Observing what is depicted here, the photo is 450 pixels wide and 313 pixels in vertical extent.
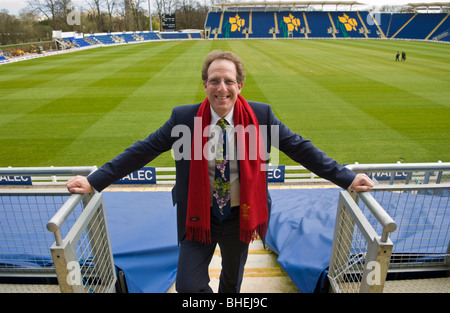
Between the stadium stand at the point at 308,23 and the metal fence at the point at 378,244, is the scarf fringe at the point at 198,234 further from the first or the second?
the stadium stand at the point at 308,23

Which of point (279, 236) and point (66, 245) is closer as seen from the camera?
point (66, 245)

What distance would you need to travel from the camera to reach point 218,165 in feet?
7.53

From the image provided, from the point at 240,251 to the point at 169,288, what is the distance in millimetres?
1383

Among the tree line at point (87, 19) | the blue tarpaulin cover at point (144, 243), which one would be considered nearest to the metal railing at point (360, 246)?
the blue tarpaulin cover at point (144, 243)

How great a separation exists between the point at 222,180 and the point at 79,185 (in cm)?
100

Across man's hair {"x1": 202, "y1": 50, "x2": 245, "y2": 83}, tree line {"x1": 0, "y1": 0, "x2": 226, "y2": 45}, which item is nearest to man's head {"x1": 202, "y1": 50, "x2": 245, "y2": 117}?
man's hair {"x1": 202, "y1": 50, "x2": 245, "y2": 83}

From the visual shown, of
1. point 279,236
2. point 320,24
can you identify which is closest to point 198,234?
point 279,236

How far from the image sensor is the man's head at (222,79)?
2.18 metres

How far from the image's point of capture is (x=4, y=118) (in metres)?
13.0

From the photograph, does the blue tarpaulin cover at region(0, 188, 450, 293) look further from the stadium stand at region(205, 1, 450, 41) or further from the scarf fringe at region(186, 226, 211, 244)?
the stadium stand at region(205, 1, 450, 41)

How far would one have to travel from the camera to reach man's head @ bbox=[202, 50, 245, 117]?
7.16ft

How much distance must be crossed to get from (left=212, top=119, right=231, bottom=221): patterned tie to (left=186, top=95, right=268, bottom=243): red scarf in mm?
87

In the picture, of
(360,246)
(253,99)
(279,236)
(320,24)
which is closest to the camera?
(360,246)

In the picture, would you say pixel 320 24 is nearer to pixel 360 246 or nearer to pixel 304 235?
pixel 304 235
